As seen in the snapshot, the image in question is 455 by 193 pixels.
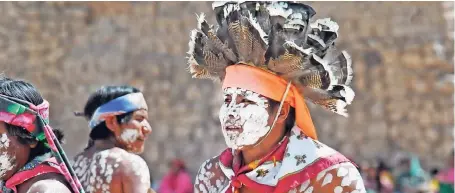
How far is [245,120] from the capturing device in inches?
179

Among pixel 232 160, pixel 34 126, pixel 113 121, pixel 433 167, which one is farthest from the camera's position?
pixel 433 167

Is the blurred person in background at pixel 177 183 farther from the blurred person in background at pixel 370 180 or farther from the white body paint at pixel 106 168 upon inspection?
the white body paint at pixel 106 168

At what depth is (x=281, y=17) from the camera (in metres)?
4.55

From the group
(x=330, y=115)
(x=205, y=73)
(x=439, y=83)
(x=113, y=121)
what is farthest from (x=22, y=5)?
(x=205, y=73)

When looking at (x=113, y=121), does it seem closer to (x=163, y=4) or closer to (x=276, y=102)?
(x=276, y=102)

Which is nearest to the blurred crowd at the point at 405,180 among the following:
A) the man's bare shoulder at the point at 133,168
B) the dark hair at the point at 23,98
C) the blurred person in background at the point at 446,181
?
the blurred person in background at the point at 446,181

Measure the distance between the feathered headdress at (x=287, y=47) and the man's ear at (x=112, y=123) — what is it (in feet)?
6.03

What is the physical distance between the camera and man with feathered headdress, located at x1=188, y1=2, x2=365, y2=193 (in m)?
4.50

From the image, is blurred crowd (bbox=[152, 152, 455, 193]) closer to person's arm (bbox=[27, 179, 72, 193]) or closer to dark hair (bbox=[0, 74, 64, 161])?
dark hair (bbox=[0, 74, 64, 161])

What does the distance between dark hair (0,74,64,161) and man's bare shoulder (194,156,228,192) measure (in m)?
0.75

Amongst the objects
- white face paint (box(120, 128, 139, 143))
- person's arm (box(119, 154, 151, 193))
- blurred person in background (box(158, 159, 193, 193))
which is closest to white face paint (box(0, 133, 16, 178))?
person's arm (box(119, 154, 151, 193))

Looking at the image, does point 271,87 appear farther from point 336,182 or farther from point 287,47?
point 336,182

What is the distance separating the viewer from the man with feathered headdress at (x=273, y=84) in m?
4.50

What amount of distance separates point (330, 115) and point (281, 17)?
13311 mm
